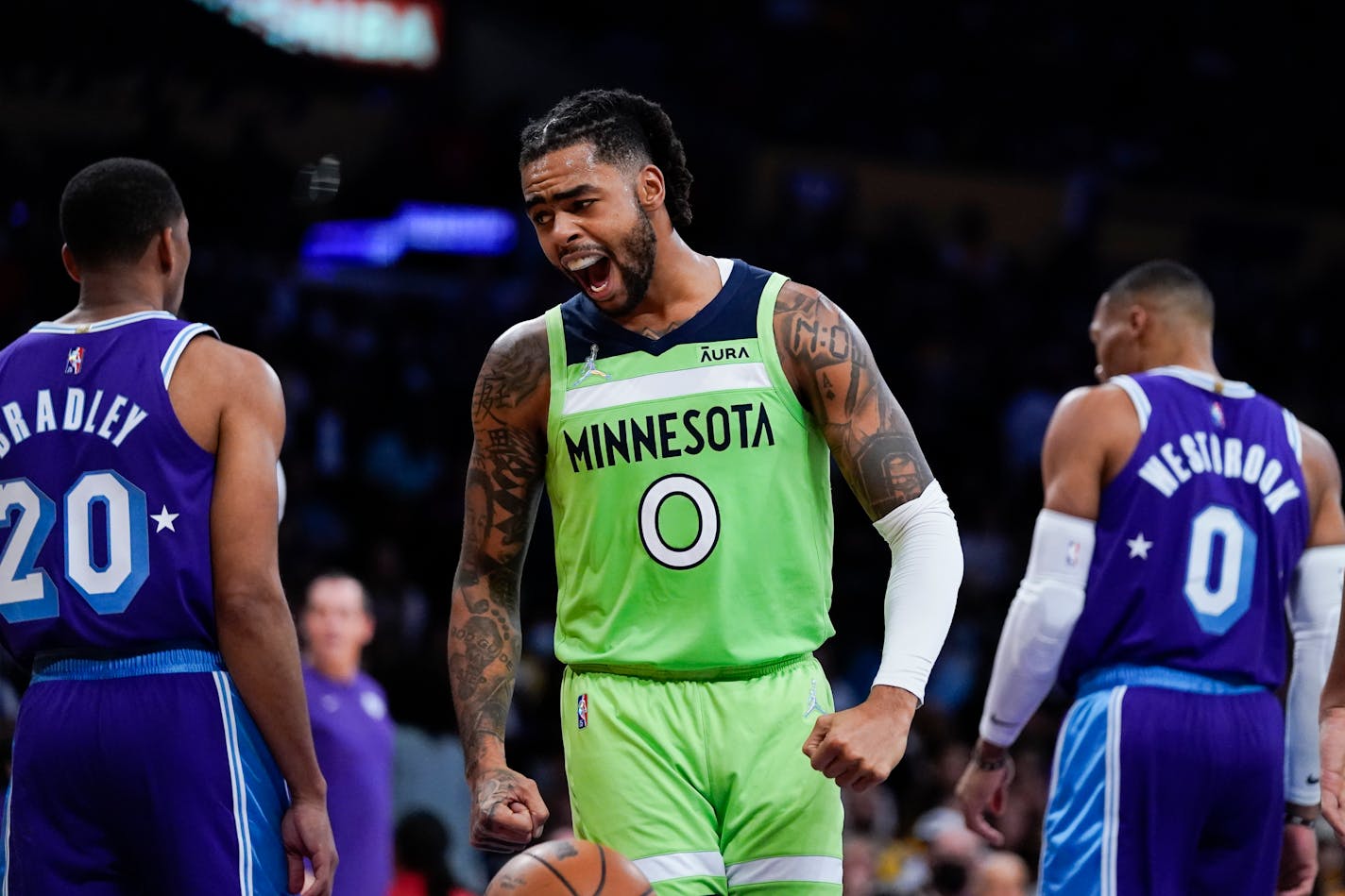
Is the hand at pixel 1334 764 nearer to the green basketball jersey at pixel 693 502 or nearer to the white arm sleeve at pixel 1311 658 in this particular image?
the white arm sleeve at pixel 1311 658

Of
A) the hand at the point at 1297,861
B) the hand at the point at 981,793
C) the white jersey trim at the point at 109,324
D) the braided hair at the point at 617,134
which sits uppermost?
the braided hair at the point at 617,134

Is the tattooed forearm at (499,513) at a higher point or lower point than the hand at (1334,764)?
higher

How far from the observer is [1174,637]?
439 centimetres

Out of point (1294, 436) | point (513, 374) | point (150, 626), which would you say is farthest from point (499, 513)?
point (1294, 436)

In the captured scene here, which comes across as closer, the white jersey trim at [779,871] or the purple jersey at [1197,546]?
the white jersey trim at [779,871]

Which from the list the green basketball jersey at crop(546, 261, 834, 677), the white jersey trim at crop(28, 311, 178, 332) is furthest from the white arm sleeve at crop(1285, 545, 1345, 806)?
the white jersey trim at crop(28, 311, 178, 332)

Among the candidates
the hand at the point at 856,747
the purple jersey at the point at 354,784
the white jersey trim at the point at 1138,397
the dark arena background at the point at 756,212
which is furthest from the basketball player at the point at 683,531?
the dark arena background at the point at 756,212

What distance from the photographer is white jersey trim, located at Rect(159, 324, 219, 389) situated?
363 centimetres

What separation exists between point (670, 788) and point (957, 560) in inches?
29.5

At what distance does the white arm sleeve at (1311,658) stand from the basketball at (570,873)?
232cm

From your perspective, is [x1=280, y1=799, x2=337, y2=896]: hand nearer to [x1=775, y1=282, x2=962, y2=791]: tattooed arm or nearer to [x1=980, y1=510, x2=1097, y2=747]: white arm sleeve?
[x1=775, y1=282, x2=962, y2=791]: tattooed arm

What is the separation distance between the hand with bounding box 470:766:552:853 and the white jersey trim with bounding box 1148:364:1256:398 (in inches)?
91.2

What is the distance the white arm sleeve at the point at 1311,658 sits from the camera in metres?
4.63

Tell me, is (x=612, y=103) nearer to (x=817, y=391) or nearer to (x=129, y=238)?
(x=817, y=391)
